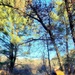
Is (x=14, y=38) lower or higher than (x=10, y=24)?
lower

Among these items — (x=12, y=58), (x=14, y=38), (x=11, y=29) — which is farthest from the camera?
(x=12, y=58)

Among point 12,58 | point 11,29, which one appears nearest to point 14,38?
point 11,29

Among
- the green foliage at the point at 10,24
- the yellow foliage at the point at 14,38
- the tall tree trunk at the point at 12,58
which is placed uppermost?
the green foliage at the point at 10,24

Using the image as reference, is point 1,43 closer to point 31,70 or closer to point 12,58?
point 12,58

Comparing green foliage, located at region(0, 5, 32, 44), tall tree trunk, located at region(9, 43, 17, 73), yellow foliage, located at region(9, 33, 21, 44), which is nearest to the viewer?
yellow foliage, located at region(9, 33, 21, 44)

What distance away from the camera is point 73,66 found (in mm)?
22297

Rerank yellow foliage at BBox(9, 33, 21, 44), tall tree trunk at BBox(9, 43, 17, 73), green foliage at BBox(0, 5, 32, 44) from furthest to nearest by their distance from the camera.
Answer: tall tree trunk at BBox(9, 43, 17, 73), green foliage at BBox(0, 5, 32, 44), yellow foliage at BBox(9, 33, 21, 44)

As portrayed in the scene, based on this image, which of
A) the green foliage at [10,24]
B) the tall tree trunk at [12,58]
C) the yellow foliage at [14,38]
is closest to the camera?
the yellow foliage at [14,38]

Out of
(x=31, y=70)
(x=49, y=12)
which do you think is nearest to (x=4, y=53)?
(x=31, y=70)

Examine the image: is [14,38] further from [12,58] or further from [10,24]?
[12,58]

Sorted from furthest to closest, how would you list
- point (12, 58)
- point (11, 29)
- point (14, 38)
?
point (12, 58)
point (11, 29)
point (14, 38)

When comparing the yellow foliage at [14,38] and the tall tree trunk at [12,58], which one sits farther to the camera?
the tall tree trunk at [12,58]

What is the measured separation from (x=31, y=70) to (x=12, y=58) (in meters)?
9.80

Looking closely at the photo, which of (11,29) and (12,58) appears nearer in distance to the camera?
(11,29)
